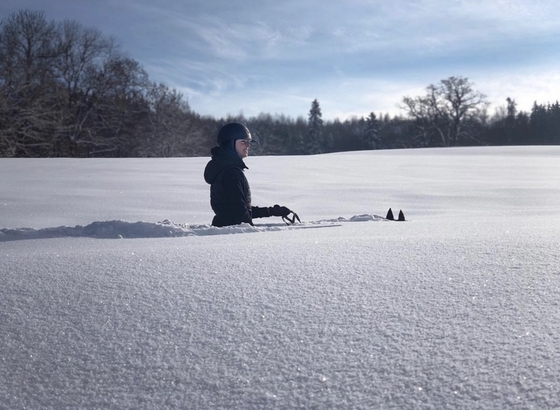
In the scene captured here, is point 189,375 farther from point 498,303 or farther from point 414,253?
point 414,253

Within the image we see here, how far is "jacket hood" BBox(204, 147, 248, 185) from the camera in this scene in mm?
3977

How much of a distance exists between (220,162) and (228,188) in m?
0.24

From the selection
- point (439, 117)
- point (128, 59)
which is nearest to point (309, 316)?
point (128, 59)

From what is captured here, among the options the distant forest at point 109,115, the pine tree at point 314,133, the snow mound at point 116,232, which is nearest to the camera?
the snow mound at point 116,232

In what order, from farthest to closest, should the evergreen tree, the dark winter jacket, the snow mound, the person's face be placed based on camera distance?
the evergreen tree → the person's face → the dark winter jacket → the snow mound

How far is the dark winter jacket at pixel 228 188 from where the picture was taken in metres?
3.94

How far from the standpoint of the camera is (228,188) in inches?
155

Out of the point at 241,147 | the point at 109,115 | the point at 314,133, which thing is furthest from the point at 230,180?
the point at 314,133

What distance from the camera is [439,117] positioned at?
2036 inches

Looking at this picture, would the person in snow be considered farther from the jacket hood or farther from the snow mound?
the snow mound

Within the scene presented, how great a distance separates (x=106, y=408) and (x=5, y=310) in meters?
0.62

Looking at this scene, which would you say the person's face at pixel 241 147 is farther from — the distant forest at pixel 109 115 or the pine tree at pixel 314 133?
the pine tree at pixel 314 133

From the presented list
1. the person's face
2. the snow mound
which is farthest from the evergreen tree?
the snow mound

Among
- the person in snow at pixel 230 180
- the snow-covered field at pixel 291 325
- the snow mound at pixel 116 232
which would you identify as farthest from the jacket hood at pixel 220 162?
the snow-covered field at pixel 291 325
